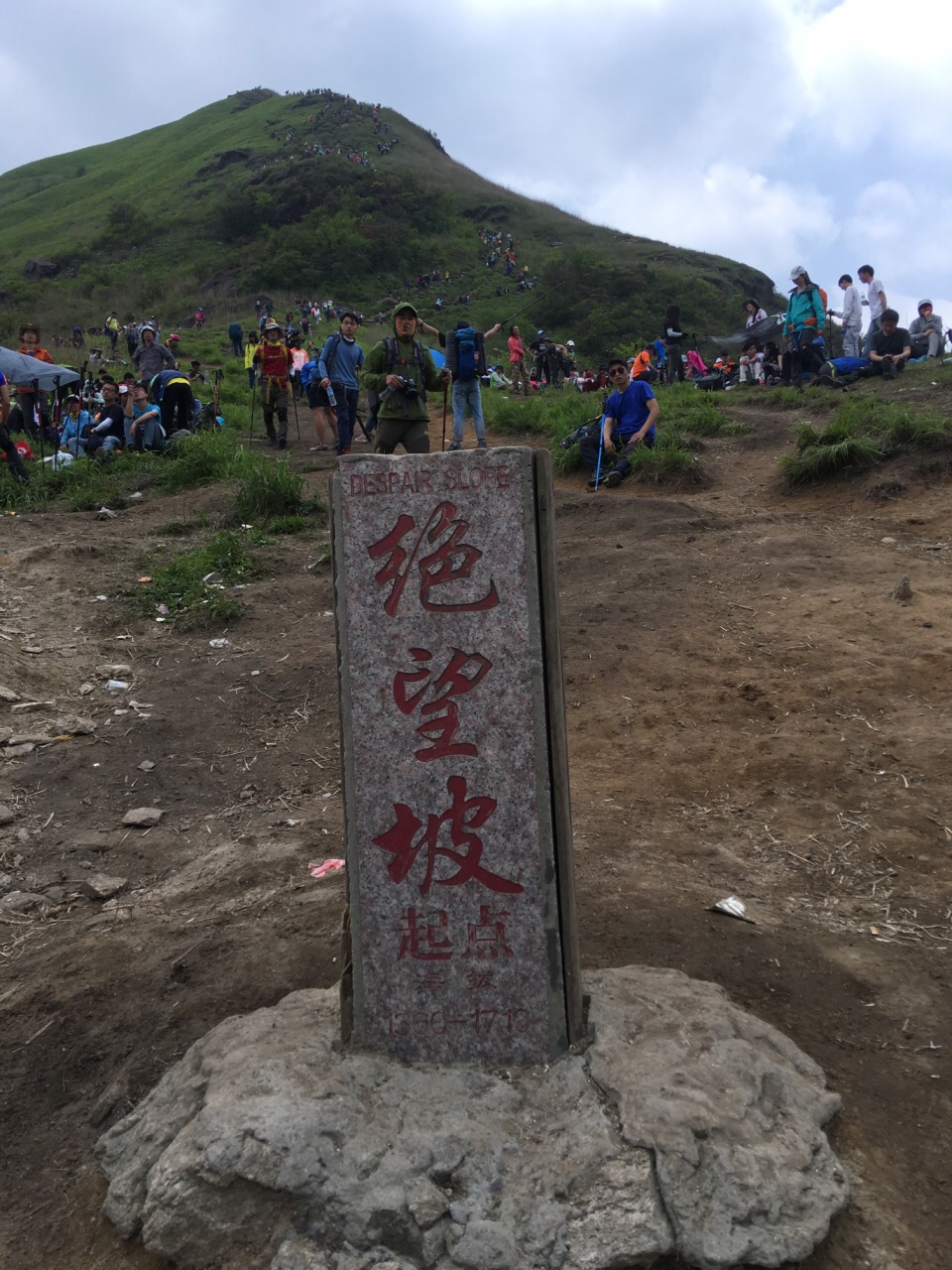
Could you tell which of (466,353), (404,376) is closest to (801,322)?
(466,353)

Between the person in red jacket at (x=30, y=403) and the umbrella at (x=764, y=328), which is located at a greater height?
the umbrella at (x=764, y=328)

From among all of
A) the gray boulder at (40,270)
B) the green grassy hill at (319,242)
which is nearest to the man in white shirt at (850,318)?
the green grassy hill at (319,242)

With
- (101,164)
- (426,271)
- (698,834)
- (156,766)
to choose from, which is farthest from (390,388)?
(101,164)

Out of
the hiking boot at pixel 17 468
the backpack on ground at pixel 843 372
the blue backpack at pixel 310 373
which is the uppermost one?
the blue backpack at pixel 310 373

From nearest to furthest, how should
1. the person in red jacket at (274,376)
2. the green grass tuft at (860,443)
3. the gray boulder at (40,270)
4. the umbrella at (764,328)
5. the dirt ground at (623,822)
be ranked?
the dirt ground at (623,822)
the green grass tuft at (860,443)
the person in red jacket at (274,376)
the umbrella at (764,328)
the gray boulder at (40,270)

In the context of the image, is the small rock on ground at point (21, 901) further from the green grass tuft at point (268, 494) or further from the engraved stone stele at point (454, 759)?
the green grass tuft at point (268, 494)

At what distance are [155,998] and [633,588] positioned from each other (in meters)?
4.40

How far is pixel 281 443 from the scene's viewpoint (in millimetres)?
12438

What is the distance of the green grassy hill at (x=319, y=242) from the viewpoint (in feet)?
130

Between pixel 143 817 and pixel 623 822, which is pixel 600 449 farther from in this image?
pixel 143 817

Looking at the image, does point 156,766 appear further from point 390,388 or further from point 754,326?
point 754,326

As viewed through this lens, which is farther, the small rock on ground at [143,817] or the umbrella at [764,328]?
the umbrella at [764,328]

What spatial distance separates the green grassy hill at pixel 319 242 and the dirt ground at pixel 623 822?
24.3 m

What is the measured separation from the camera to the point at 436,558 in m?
2.32
